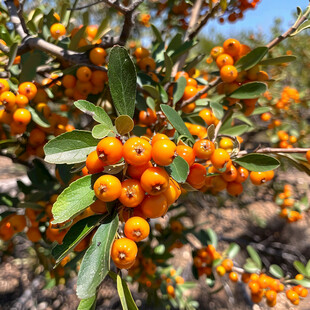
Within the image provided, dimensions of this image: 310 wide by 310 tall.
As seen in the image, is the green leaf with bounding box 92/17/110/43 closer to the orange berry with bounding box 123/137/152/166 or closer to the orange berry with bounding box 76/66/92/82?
the orange berry with bounding box 76/66/92/82

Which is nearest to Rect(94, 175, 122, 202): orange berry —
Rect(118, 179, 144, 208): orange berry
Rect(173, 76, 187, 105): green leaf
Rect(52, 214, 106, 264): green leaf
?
Rect(118, 179, 144, 208): orange berry

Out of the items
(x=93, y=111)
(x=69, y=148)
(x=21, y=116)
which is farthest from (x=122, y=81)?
(x=21, y=116)

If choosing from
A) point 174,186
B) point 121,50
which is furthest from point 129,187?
point 121,50

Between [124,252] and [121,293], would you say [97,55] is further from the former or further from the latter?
[121,293]

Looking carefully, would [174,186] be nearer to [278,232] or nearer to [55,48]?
[55,48]

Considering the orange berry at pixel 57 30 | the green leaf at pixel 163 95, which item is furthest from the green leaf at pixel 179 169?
the orange berry at pixel 57 30

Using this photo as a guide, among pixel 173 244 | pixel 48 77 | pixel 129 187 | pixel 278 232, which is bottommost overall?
pixel 278 232

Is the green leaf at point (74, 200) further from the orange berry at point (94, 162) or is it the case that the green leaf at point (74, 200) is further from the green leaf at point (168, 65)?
the green leaf at point (168, 65)
